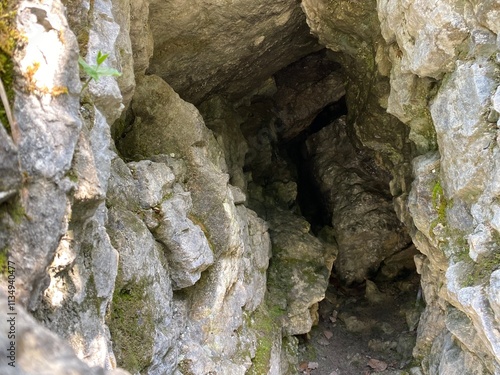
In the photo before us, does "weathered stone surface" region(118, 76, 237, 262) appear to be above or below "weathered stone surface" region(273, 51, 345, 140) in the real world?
below

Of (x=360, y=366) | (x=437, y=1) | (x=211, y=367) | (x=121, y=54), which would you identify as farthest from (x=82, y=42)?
(x=360, y=366)

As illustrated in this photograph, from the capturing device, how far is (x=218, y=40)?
9.96 metres

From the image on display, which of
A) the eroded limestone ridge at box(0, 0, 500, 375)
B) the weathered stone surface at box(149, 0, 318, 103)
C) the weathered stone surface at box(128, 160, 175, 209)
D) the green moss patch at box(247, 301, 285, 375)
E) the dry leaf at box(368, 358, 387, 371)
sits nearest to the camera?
the eroded limestone ridge at box(0, 0, 500, 375)

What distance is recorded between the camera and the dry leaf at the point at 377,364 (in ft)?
38.4

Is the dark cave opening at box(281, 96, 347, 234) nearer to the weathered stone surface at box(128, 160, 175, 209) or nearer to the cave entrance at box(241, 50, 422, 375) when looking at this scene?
the cave entrance at box(241, 50, 422, 375)

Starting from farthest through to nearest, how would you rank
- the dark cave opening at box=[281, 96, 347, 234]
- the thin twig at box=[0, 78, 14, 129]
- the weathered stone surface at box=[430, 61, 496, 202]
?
Result: the dark cave opening at box=[281, 96, 347, 234] < the weathered stone surface at box=[430, 61, 496, 202] < the thin twig at box=[0, 78, 14, 129]

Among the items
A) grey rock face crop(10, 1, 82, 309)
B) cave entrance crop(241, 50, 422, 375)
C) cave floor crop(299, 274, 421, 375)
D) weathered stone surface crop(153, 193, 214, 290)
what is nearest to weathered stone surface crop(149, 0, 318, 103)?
cave entrance crop(241, 50, 422, 375)

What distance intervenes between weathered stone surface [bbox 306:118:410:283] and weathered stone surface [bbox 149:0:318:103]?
4669mm

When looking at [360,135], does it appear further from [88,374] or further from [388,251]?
[88,374]

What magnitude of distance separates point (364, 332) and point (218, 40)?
8933 millimetres

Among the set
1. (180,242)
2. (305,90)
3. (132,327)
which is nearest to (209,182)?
(180,242)

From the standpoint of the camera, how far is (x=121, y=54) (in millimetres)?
6738

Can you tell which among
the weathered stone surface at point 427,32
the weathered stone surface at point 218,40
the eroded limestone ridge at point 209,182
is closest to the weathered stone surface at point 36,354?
the eroded limestone ridge at point 209,182

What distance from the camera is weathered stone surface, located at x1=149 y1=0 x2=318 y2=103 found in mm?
9036
